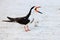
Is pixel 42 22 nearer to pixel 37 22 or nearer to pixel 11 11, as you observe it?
pixel 37 22

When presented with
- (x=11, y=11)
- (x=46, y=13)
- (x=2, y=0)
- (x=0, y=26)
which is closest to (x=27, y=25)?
(x=0, y=26)

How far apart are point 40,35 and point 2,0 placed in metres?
4.17

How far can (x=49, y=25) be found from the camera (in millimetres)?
5680

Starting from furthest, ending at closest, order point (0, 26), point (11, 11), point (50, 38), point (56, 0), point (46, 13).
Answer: point (56, 0) < point (11, 11) < point (46, 13) < point (0, 26) < point (50, 38)

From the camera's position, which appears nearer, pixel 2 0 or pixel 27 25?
pixel 27 25

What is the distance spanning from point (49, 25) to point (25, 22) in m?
0.61

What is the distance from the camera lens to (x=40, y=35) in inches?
202

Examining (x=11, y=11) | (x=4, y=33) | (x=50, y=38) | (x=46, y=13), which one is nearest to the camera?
(x=50, y=38)

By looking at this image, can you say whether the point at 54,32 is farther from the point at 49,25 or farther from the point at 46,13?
the point at 46,13

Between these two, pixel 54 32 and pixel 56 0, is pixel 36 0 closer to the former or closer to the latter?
pixel 56 0

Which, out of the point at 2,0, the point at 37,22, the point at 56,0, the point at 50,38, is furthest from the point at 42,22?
the point at 2,0

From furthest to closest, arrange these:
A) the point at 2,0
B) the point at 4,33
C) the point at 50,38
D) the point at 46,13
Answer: the point at 2,0 → the point at 46,13 → the point at 4,33 → the point at 50,38

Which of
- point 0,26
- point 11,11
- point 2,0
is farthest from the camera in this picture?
point 2,0

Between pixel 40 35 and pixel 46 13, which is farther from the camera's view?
pixel 46 13
